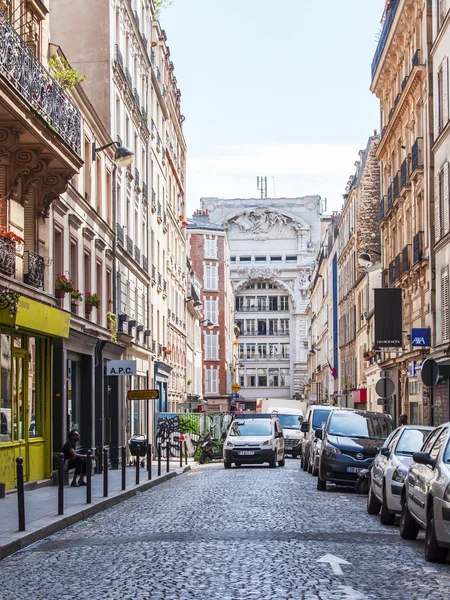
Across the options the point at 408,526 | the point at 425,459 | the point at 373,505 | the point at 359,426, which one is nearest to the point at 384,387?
the point at 359,426

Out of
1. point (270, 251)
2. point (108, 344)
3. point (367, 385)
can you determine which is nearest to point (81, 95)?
point (108, 344)

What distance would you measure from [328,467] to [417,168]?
15.0 meters

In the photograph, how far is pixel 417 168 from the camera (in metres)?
35.6

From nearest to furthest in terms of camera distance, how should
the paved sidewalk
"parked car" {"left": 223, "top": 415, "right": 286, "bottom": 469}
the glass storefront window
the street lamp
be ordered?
1. the paved sidewalk
2. the glass storefront window
3. the street lamp
4. "parked car" {"left": 223, "top": 415, "right": 286, "bottom": 469}

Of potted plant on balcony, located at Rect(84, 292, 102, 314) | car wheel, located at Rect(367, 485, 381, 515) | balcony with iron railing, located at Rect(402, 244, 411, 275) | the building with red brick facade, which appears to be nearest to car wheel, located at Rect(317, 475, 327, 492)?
car wheel, located at Rect(367, 485, 381, 515)

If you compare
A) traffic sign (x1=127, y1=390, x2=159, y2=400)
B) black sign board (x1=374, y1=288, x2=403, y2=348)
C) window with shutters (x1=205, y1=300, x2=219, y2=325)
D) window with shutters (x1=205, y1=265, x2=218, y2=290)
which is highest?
window with shutters (x1=205, y1=265, x2=218, y2=290)

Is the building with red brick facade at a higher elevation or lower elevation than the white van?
higher

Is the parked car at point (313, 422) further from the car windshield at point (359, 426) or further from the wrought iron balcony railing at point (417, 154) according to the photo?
the wrought iron balcony railing at point (417, 154)

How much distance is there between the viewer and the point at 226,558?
11.5 m

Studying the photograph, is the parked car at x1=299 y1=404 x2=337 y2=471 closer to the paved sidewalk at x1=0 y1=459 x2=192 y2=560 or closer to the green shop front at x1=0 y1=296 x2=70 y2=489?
the paved sidewalk at x1=0 y1=459 x2=192 y2=560

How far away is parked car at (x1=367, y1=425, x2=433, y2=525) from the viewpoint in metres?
15.0

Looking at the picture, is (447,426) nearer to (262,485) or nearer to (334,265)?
(262,485)

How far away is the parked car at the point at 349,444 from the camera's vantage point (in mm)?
23188

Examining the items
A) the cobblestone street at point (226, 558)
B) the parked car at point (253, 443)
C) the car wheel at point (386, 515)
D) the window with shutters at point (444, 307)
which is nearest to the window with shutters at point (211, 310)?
the parked car at point (253, 443)
